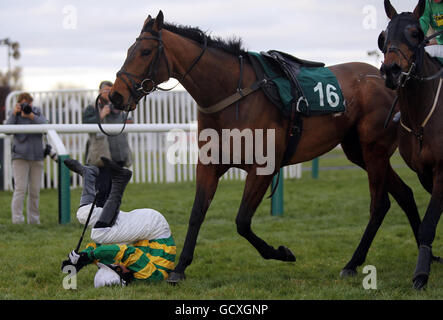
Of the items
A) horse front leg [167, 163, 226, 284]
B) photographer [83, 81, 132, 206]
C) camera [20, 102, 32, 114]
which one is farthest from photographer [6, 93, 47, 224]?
horse front leg [167, 163, 226, 284]

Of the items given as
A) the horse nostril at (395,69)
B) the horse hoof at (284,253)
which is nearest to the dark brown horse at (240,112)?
the horse hoof at (284,253)

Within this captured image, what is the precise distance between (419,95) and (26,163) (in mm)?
5498

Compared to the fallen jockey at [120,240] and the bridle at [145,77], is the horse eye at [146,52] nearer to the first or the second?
the bridle at [145,77]

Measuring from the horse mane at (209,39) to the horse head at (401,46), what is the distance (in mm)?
1096

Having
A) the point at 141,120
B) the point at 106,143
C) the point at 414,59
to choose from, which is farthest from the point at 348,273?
the point at 141,120

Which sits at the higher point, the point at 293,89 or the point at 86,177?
the point at 293,89

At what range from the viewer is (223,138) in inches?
187

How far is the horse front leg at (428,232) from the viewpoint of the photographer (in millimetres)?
4465

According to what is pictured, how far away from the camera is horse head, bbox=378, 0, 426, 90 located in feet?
13.9

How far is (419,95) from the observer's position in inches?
183

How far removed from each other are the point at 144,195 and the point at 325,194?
317cm

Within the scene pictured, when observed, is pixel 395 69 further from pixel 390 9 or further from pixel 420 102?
pixel 390 9
